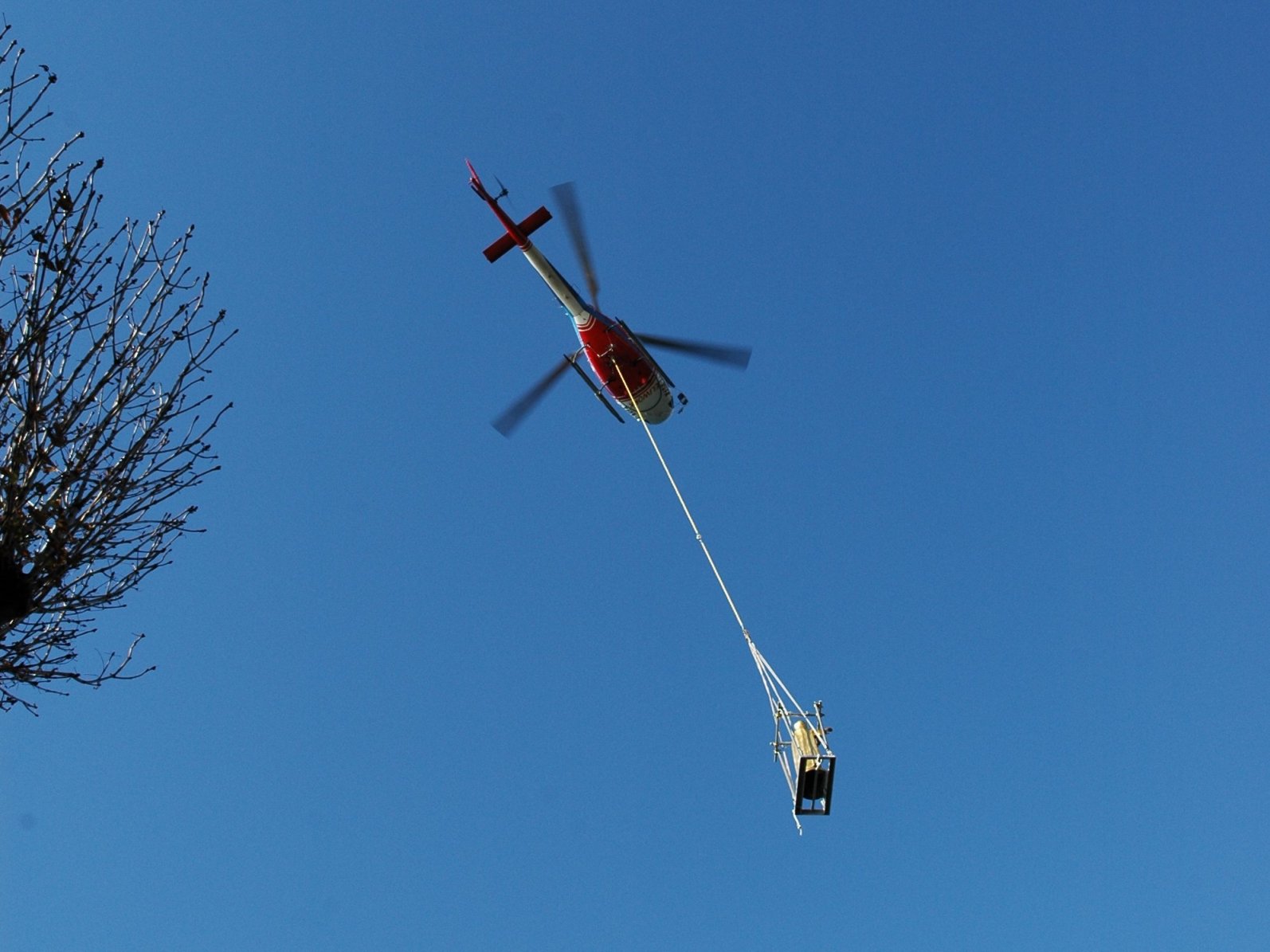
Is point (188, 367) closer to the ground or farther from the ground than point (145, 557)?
farther from the ground

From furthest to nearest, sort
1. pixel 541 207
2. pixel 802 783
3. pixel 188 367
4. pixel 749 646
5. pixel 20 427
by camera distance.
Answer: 1. pixel 541 207
2. pixel 749 646
3. pixel 802 783
4. pixel 188 367
5. pixel 20 427

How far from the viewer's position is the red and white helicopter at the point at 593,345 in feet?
49.4

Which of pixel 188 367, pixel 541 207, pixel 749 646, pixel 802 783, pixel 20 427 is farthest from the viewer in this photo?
pixel 541 207

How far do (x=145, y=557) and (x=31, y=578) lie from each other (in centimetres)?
68

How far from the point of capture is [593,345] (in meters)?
15.1

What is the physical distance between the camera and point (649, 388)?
611 inches

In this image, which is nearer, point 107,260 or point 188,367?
point 107,260

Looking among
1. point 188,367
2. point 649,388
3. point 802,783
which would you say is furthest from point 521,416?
point 188,367

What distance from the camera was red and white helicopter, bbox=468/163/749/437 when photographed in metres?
15.1

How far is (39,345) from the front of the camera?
543 cm

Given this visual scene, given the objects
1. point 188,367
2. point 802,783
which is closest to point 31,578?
point 188,367

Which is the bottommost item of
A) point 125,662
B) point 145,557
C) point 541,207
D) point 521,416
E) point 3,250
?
point 125,662

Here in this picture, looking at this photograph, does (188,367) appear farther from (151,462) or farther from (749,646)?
(749,646)

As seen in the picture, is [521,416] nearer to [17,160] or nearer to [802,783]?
[802,783]
